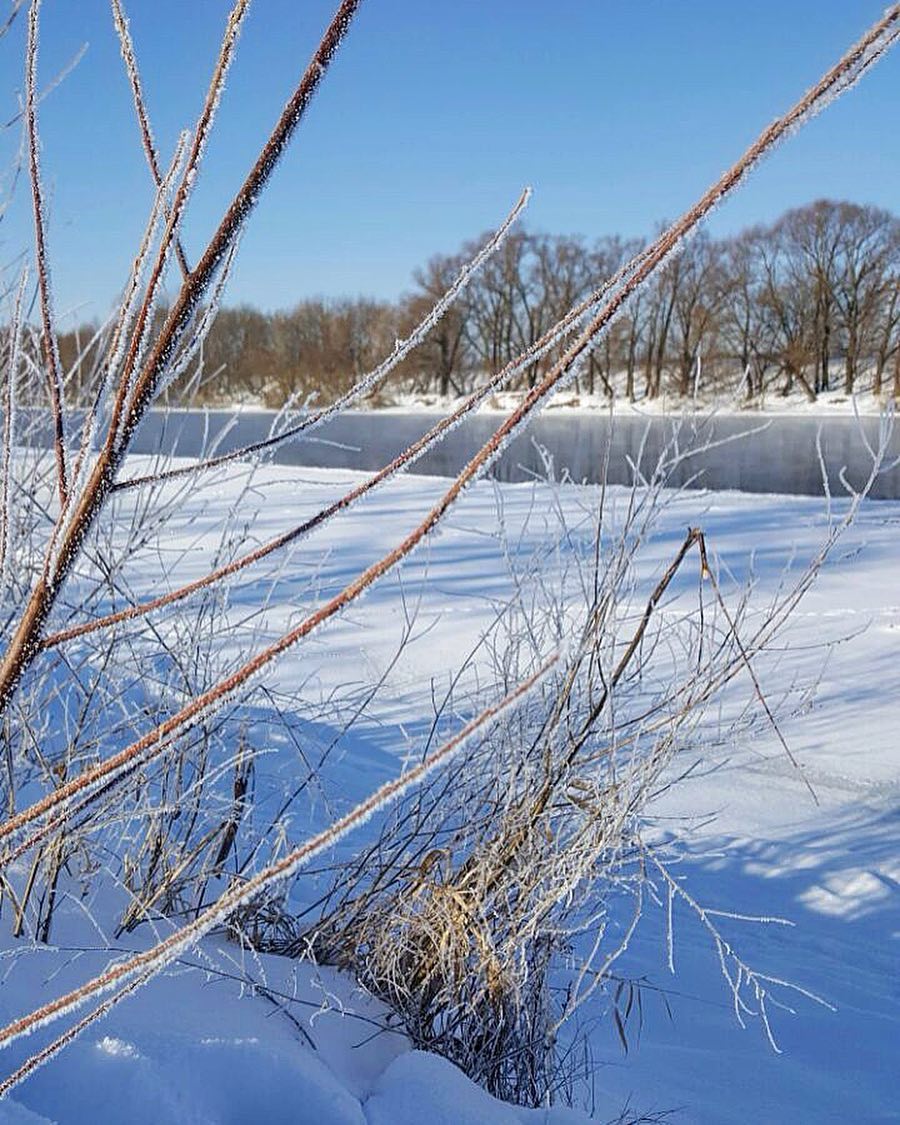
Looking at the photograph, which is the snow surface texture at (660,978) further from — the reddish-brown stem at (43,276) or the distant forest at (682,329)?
the distant forest at (682,329)

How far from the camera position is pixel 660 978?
2975 mm

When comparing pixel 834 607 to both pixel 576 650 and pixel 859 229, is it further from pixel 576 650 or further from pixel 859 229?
pixel 859 229

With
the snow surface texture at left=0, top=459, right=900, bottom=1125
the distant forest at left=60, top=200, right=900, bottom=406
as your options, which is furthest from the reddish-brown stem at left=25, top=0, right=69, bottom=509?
the distant forest at left=60, top=200, right=900, bottom=406

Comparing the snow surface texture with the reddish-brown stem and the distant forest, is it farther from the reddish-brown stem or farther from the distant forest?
the distant forest

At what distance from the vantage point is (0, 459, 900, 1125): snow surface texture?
1.43 m

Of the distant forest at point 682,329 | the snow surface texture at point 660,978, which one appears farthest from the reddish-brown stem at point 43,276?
the distant forest at point 682,329

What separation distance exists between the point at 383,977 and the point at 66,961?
65cm

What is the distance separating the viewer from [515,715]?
210 cm

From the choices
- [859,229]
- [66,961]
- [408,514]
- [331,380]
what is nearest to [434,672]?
[66,961]

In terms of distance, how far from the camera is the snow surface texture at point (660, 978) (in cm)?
143

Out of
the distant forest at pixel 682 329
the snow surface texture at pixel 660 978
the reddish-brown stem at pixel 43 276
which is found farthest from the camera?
the distant forest at pixel 682 329

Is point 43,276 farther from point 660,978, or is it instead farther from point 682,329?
point 682,329

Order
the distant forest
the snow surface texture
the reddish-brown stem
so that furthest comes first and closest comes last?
the distant forest
the snow surface texture
the reddish-brown stem

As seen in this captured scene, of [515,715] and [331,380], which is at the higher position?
[331,380]
